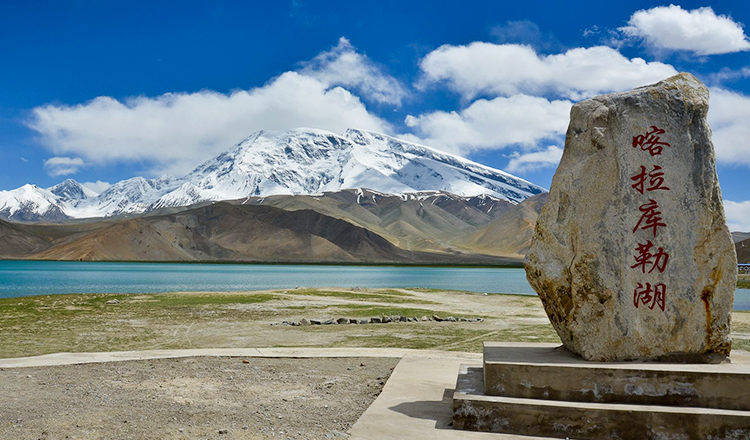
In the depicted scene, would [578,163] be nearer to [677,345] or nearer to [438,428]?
[677,345]

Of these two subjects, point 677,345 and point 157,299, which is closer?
point 677,345

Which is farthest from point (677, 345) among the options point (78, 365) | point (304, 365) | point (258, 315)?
point (258, 315)

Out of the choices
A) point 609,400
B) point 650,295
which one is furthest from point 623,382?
point 650,295

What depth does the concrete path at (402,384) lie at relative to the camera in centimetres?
703

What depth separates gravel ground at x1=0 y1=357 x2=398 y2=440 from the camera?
7.07 meters

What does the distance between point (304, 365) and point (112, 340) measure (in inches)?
266

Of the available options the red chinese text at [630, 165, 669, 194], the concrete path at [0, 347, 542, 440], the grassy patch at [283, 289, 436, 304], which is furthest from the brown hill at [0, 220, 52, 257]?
the red chinese text at [630, 165, 669, 194]

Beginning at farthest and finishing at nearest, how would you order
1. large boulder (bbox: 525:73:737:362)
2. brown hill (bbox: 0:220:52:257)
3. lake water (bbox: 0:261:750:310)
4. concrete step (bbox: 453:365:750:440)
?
brown hill (bbox: 0:220:52:257)
lake water (bbox: 0:261:750:310)
large boulder (bbox: 525:73:737:362)
concrete step (bbox: 453:365:750:440)

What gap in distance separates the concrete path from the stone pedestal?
0.30 meters

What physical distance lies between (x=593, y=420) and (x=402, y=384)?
11.1 feet

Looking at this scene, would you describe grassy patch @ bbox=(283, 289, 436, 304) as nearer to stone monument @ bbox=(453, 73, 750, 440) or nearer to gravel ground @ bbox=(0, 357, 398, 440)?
gravel ground @ bbox=(0, 357, 398, 440)

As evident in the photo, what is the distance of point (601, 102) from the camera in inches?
322

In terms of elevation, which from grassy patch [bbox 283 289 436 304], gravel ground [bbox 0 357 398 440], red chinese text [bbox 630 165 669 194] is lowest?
grassy patch [bbox 283 289 436 304]

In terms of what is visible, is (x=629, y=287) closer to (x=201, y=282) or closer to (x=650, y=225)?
(x=650, y=225)
